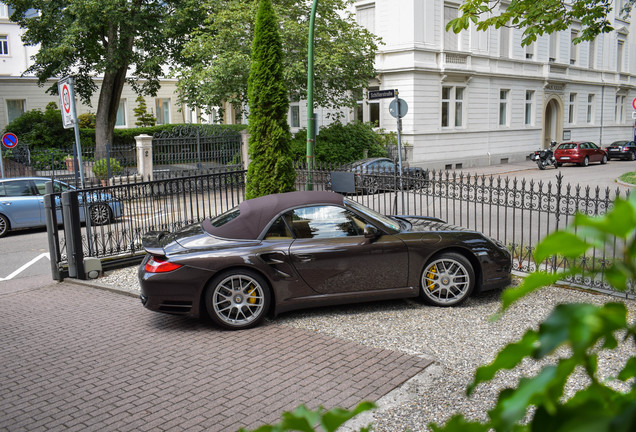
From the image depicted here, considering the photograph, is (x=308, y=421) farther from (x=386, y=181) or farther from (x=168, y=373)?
(x=386, y=181)

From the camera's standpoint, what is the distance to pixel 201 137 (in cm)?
2167

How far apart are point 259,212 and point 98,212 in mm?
4038

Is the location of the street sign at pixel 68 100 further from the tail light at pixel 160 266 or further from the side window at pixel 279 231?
the side window at pixel 279 231

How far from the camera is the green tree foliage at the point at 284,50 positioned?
73.9 ft

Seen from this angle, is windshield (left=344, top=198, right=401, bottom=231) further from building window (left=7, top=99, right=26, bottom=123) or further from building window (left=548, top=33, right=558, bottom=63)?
building window (left=7, top=99, right=26, bottom=123)

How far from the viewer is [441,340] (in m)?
6.30

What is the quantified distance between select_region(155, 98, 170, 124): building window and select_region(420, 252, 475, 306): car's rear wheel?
4141 centimetres

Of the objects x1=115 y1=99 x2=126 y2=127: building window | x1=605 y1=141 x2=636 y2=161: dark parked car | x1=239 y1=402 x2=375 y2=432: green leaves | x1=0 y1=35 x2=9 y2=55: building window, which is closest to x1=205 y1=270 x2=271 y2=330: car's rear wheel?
x1=239 y1=402 x2=375 y2=432: green leaves

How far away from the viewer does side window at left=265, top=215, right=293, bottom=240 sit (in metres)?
7.24

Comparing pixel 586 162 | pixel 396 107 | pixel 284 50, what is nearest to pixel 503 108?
pixel 586 162

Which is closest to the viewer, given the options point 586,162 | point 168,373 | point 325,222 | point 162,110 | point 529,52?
point 168,373

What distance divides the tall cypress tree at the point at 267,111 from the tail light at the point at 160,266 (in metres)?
4.24

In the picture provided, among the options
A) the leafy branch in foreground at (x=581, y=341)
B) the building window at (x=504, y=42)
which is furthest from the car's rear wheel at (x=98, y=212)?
the building window at (x=504, y=42)

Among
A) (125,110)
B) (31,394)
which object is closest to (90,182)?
(31,394)
